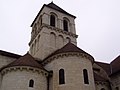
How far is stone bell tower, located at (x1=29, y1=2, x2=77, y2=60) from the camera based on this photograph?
26416 mm

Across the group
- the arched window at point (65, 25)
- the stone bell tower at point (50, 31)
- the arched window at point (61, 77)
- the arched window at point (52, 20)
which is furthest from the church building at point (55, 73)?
the arched window at point (65, 25)

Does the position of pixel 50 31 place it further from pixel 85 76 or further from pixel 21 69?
pixel 85 76

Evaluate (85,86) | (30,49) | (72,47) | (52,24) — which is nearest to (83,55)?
(72,47)

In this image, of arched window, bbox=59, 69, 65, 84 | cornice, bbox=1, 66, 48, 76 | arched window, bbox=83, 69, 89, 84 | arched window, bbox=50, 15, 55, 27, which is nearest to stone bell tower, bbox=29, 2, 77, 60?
arched window, bbox=50, 15, 55, 27

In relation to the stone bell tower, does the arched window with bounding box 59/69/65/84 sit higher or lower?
lower

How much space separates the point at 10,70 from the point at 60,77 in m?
4.96

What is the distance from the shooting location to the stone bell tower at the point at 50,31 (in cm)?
2642

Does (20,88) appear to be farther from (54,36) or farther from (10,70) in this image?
(54,36)

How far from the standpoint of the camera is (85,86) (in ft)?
61.4

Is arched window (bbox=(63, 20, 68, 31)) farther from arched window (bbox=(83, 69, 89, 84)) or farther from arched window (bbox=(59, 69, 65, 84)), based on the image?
arched window (bbox=(83, 69, 89, 84))

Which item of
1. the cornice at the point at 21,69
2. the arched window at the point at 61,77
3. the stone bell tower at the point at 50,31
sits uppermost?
the stone bell tower at the point at 50,31

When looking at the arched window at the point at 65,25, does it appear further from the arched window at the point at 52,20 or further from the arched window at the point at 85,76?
the arched window at the point at 85,76

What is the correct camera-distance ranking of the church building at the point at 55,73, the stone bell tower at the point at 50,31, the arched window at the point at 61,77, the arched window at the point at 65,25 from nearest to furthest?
the church building at the point at 55,73 < the arched window at the point at 61,77 < the stone bell tower at the point at 50,31 < the arched window at the point at 65,25

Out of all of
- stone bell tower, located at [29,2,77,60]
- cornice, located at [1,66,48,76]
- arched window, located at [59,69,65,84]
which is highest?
stone bell tower, located at [29,2,77,60]
